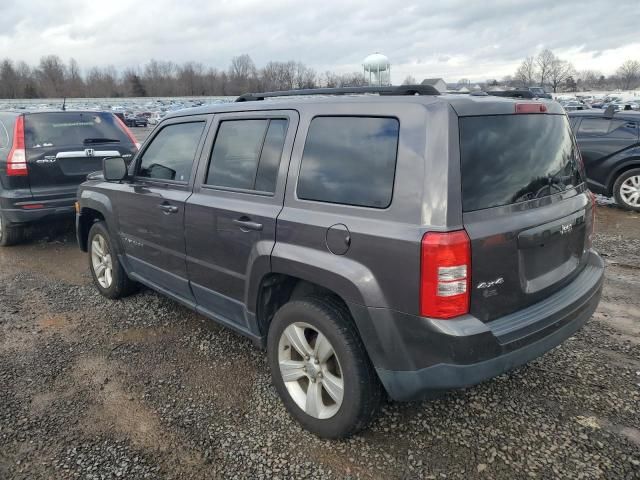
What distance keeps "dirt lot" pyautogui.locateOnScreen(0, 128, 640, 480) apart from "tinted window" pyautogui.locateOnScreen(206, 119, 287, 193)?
53.4 inches

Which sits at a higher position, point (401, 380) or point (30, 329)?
point (401, 380)

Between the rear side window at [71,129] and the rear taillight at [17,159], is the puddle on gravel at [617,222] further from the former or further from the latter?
the rear taillight at [17,159]

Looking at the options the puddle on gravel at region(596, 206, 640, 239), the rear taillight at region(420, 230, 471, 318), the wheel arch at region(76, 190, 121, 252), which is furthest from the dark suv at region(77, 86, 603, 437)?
the puddle on gravel at region(596, 206, 640, 239)

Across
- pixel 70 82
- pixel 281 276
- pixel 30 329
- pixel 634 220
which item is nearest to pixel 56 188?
pixel 30 329

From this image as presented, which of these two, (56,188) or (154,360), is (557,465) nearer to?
(154,360)

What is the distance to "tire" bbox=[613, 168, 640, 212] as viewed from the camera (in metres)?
8.26

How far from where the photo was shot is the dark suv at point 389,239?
2.20 metres

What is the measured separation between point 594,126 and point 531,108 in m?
7.57

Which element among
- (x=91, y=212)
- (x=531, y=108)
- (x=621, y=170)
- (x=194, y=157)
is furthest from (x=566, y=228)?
(x=621, y=170)

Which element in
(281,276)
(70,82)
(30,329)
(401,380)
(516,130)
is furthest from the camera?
(70,82)

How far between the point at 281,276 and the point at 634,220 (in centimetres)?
711

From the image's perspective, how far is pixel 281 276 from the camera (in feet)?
9.45

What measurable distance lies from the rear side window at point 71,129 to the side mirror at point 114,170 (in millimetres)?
2833

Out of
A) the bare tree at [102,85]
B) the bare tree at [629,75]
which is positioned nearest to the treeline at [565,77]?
the bare tree at [629,75]
